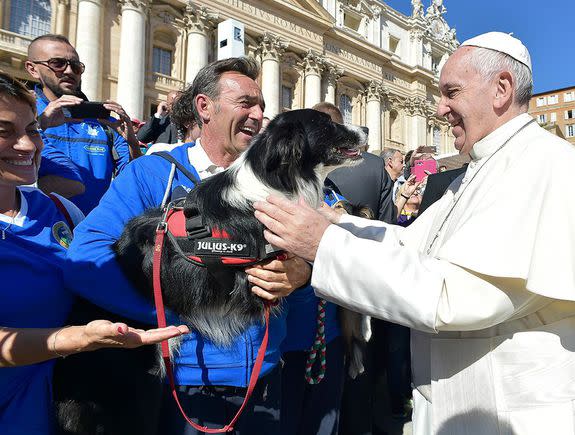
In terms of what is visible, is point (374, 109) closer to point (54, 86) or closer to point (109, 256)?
point (54, 86)

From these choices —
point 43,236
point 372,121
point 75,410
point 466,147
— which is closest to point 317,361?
point 75,410

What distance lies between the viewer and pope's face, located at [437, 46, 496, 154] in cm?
201

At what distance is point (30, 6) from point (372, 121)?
25.3m

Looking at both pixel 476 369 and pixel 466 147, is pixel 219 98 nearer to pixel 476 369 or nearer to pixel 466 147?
pixel 466 147

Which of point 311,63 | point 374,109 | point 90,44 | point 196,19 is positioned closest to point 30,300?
point 90,44

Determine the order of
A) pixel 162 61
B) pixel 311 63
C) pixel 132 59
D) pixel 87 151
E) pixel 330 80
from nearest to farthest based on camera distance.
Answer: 1. pixel 87 151
2. pixel 132 59
3. pixel 162 61
4. pixel 311 63
5. pixel 330 80

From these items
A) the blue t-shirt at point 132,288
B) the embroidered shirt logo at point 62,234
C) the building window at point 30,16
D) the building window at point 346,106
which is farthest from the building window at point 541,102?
the embroidered shirt logo at point 62,234

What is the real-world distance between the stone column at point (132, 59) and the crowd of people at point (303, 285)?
2009 cm

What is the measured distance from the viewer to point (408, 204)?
20.0ft

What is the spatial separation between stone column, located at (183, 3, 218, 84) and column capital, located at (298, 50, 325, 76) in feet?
27.2

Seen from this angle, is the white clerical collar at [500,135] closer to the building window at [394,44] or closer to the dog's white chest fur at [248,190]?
the dog's white chest fur at [248,190]

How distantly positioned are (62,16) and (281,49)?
45.4 feet

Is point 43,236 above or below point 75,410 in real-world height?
above

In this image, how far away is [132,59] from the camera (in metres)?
21.2
